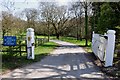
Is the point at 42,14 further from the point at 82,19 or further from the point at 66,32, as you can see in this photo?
the point at 66,32

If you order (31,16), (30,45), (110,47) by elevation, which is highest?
(31,16)

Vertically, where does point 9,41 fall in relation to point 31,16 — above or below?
below

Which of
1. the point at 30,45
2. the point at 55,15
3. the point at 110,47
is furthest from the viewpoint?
the point at 55,15

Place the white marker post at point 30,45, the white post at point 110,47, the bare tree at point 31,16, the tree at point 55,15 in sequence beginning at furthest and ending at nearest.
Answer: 1. the tree at point 55,15
2. the bare tree at point 31,16
3. the white marker post at point 30,45
4. the white post at point 110,47

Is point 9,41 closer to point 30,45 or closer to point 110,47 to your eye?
point 30,45

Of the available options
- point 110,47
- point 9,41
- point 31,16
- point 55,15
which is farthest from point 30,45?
point 55,15

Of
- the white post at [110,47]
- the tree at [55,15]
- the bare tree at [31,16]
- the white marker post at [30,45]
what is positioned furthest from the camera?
the tree at [55,15]

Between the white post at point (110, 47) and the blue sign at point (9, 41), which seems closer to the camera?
the white post at point (110, 47)

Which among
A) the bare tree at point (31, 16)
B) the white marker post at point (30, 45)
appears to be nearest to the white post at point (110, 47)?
the white marker post at point (30, 45)

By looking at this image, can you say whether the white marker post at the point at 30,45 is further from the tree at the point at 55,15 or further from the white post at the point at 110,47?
the tree at the point at 55,15

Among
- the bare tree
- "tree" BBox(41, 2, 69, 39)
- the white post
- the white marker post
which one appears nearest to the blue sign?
the white marker post

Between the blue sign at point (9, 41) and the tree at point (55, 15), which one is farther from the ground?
the tree at point (55, 15)

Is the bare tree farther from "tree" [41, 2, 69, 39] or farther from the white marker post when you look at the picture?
the white marker post

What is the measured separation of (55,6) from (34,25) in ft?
11.6
